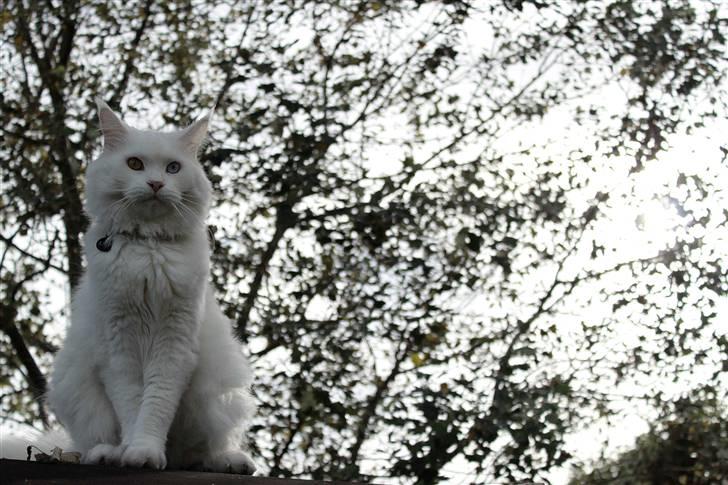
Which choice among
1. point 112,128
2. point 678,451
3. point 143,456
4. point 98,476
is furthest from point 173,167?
point 678,451

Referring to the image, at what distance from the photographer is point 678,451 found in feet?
19.1

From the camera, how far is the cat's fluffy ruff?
279 cm

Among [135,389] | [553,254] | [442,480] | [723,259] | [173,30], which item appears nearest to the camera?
[135,389]

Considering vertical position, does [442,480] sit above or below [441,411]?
below

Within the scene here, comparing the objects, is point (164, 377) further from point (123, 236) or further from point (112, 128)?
point (112, 128)

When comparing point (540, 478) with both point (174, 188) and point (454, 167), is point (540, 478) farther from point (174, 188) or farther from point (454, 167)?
point (174, 188)

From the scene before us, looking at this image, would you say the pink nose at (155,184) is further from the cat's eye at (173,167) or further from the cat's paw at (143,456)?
the cat's paw at (143,456)

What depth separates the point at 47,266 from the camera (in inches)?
227

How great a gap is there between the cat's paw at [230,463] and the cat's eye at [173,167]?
3.18 ft

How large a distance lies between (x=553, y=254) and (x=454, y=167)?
0.80 metres

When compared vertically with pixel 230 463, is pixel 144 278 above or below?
above

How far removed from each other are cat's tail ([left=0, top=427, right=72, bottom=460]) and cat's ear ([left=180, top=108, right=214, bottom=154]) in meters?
1.14

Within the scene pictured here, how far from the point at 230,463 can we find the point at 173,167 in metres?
1.01

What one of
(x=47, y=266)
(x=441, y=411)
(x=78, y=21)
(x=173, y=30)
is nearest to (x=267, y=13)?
(x=173, y=30)
